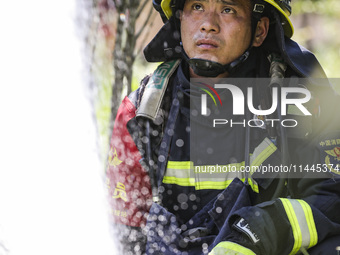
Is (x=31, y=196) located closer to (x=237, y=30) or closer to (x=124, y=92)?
(x=124, y=92)

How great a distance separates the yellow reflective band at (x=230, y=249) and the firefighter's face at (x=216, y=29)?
1.20m

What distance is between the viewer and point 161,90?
3.22m

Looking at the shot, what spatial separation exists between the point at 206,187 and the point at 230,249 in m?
0.58

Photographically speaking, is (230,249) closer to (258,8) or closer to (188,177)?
(188,177)

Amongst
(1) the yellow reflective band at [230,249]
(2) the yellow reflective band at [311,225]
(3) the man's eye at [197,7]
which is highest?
(3) the man's eye at [197,7]

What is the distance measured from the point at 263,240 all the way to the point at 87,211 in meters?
1.92

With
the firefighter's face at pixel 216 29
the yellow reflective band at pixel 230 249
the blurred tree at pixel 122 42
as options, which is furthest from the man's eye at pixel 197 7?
A: the yellow reflective band at pixel 230 249

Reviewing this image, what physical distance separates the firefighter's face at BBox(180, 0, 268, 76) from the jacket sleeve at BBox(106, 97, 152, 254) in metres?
0.60

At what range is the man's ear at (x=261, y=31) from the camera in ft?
11.0

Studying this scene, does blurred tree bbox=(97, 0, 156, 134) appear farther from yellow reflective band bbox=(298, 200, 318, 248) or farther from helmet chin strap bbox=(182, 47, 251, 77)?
yellow reflective band bbox=(298, 200, 318, 248)

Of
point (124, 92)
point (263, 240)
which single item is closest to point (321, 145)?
point (263, 240)

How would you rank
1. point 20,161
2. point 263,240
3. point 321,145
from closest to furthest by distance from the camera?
point 263,240 < point 321,145 < point 20,161

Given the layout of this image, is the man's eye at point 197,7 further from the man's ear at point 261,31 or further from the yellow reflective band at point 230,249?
the yellow reflective band at point 230,249

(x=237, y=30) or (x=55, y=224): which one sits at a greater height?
(x=237, y=30)
